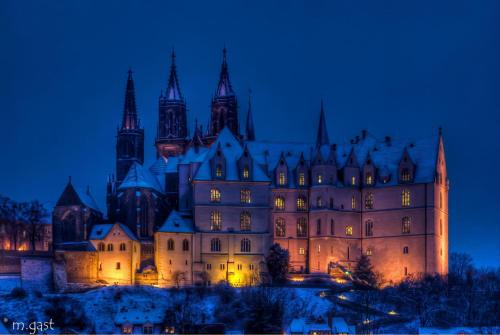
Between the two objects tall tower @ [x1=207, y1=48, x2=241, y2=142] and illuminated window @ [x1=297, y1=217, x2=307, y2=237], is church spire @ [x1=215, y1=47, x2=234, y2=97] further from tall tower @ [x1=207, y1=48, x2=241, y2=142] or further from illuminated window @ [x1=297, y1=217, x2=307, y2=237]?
illuminated window @ [x1=297, y1=217, x2=307, y2=237]

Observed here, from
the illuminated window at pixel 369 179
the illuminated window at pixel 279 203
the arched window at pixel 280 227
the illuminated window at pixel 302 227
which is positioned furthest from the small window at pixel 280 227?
the illuminated window at pixel 369 179

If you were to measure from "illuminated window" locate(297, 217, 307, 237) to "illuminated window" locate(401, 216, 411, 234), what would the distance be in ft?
33.5

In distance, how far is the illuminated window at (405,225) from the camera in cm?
14475

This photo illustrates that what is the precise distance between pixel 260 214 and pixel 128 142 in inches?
796

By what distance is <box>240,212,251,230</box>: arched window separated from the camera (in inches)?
5655

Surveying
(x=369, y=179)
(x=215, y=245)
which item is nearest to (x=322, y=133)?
(x=369, y=179)

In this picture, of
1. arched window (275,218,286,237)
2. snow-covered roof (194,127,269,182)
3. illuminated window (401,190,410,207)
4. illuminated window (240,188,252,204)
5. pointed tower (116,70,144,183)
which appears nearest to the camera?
snow-covered roof (194,127,269,182)

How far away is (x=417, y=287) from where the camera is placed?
138 metres

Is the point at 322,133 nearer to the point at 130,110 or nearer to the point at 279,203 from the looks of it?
the point at 279,203

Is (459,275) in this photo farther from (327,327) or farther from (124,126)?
(124,126)

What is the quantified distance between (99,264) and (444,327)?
1403 inches

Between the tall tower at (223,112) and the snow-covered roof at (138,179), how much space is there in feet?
57.8

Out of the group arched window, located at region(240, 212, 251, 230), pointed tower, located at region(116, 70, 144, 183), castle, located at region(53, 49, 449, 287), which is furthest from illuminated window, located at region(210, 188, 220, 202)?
pointed tower, located at region(116, 70, 144, 183)

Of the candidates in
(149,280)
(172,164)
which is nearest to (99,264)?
(149,280)
